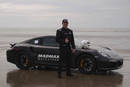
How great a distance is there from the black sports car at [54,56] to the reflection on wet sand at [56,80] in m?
0.36

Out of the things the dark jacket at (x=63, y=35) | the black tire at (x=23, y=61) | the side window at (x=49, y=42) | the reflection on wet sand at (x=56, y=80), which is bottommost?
the reflection on wet sand at (x=56, y=80)

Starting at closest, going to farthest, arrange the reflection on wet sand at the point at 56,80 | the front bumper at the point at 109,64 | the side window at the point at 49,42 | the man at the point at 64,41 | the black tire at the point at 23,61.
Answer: the reflection on wet sand at the point at 56,80 → the man at the point at 64,41 → the front bumper at the point at 109,64 → the side window at the point at 49,42 → the black tire at the point at 23,61

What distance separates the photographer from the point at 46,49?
39.1ft

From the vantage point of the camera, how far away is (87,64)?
11.3 metres

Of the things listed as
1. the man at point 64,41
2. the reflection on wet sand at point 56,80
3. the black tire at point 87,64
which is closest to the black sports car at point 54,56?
the black tire at point 87,64

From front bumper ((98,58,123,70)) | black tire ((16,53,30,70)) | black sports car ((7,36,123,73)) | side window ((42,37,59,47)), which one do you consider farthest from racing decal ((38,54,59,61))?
front bumper ((98,58,123,70))

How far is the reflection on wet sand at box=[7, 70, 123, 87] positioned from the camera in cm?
946

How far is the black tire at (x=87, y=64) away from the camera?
37.0 ft

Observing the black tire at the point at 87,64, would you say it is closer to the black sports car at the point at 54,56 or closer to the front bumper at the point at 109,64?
the black sports car at the point at 54,56

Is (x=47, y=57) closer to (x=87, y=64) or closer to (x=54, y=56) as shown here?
(x=54, y=56)

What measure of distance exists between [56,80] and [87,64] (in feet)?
5.18

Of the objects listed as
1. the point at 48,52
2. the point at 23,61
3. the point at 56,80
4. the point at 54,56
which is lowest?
the point at 56,80

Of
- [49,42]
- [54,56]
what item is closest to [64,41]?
[54,56]

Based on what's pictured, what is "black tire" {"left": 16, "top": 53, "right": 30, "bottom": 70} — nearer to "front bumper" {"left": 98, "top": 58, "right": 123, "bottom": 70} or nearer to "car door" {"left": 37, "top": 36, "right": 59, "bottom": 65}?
"car door" {"left": 37, "top": 36, "right": 59, "bottom": 65}
